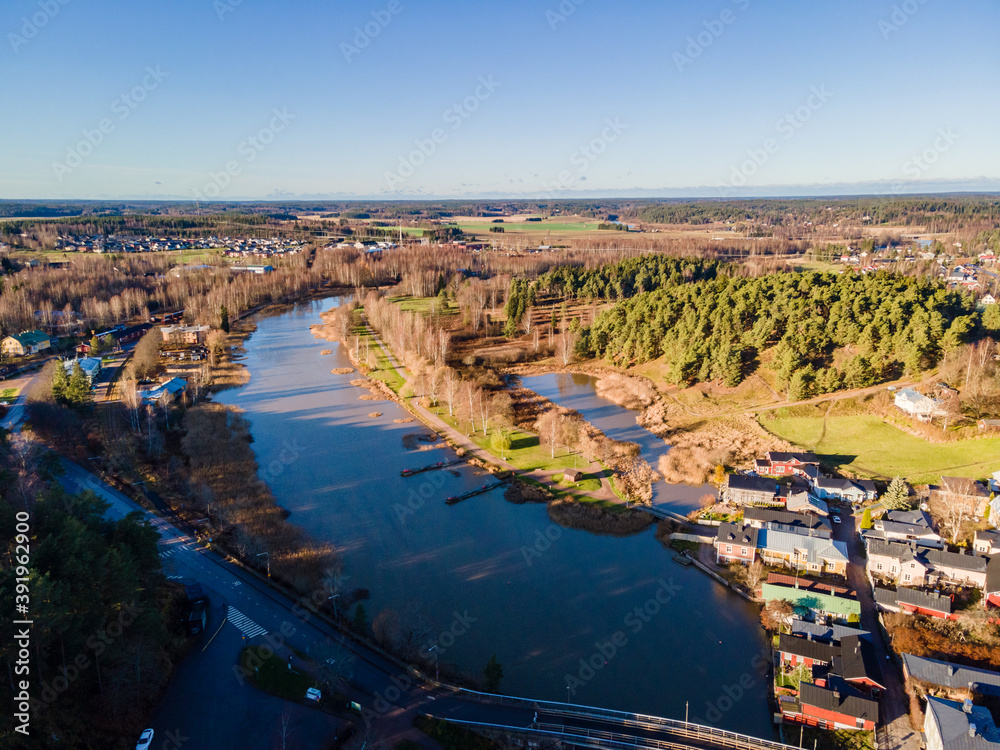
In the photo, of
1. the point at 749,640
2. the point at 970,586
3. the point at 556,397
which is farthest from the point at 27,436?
the point at 970,586

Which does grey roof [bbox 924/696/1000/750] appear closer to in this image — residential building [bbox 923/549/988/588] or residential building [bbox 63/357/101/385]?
residential building [bbox 923/549/988/588]

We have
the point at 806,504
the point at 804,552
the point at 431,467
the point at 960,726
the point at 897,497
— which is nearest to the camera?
the point at 960,726

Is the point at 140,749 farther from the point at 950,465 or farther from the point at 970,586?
the point at 950,465

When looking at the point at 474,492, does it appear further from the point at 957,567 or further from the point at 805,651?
the point at 957,567

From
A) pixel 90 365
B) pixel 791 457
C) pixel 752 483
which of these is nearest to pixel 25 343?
pixel 90 365

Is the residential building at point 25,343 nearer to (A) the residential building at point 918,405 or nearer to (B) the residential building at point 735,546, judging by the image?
(B) the residential building at point 735,546

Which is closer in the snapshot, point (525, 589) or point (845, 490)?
point (525, 589)

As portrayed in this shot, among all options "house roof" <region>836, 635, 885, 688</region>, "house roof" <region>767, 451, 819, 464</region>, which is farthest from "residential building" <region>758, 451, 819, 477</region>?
"house roof" <region>836, 635, 885, 688</region>
